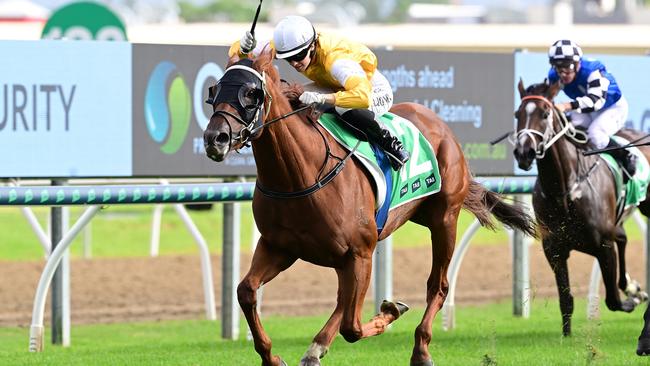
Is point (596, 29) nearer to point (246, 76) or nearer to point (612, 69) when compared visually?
point (612, 69)

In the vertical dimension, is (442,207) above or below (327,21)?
below

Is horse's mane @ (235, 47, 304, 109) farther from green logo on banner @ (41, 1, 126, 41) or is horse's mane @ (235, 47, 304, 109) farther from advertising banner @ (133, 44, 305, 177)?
green logo on banner @ (41, 1, 126, 41)

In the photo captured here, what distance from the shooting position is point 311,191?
6324 millimetres

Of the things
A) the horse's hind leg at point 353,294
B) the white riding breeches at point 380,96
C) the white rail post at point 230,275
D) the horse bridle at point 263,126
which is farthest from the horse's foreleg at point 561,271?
the horse's hind leg at point 353,294

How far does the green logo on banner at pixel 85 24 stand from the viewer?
48.5ft

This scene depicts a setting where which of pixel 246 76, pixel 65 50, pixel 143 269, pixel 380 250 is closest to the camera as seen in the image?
pixel 246 76

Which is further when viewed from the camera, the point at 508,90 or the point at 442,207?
the point at 508,90

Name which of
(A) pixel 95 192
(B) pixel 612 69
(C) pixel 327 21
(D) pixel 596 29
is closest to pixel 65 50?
(A) pixel 95 192

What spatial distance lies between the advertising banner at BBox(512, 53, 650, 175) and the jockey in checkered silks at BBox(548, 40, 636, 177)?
0.91 meters

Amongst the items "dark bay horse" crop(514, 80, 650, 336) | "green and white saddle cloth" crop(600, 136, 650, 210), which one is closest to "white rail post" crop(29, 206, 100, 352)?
"dark bay horse" crop(514, 80, 650, 336)

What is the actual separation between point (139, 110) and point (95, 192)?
1014 millimetres

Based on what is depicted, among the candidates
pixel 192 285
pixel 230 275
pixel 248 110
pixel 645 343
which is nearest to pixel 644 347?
pixel 645 343

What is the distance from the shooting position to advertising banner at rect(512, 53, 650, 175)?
34.8 ft

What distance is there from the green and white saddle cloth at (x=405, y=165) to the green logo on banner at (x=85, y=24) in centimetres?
772
